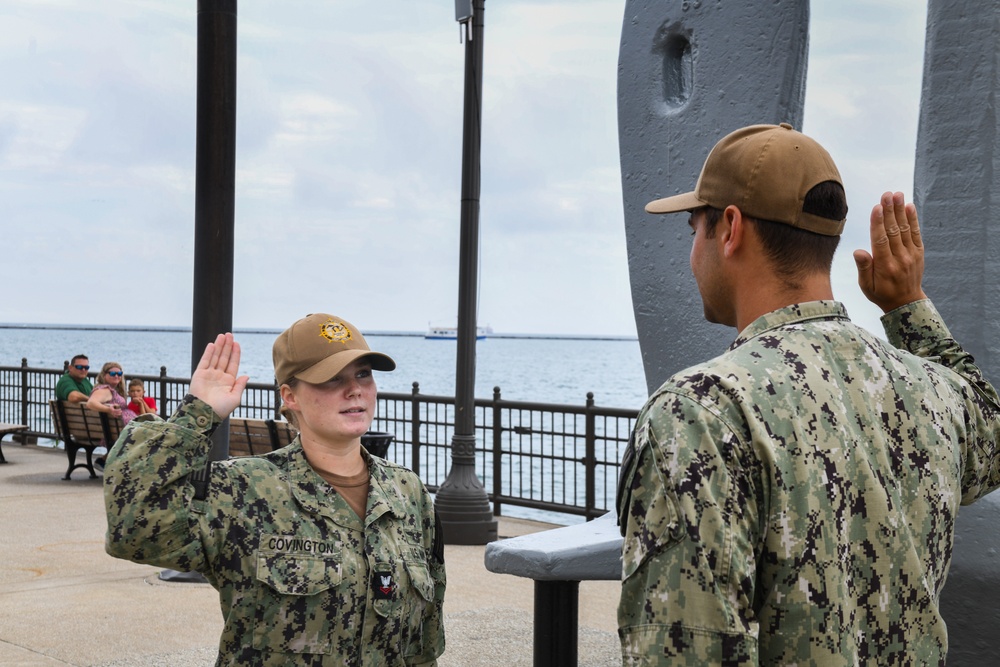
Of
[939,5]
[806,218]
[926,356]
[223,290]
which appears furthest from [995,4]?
[223,290]

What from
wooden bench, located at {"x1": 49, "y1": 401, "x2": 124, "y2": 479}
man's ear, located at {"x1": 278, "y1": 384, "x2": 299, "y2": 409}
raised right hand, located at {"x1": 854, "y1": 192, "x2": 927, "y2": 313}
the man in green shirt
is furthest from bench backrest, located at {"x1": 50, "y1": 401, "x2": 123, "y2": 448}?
raised right hand, located at {"x1": 854, "y1": 192, "x2": 927, "y2": 313}

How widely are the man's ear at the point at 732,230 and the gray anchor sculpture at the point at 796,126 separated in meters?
1.59

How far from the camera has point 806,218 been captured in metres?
1.82

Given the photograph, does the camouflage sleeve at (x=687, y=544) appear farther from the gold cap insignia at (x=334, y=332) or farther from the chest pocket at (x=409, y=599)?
the gold cap insignia at (x=334, y=332)

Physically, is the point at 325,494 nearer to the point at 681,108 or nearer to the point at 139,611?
the point at 681,108

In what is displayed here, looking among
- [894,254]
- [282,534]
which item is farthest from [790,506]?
[282,534]

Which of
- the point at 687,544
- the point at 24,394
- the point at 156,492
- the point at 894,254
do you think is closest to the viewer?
the point at 687,544

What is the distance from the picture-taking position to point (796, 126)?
3350 millimetres

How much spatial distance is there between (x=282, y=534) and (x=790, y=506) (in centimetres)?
130

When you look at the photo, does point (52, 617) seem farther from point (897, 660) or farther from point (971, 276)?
point (897, 660)

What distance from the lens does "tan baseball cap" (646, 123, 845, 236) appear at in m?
1.80

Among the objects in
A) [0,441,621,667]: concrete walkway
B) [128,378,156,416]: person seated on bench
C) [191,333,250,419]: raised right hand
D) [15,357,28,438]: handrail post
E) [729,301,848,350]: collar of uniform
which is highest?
[729,301,848,350]: collar of uniform

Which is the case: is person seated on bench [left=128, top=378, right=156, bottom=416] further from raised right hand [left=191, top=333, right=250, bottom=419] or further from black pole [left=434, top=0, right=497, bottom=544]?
raised right hand [left=191, top=333, right=250, bottom=419]

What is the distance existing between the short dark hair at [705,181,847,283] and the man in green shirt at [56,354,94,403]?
40.7ft
